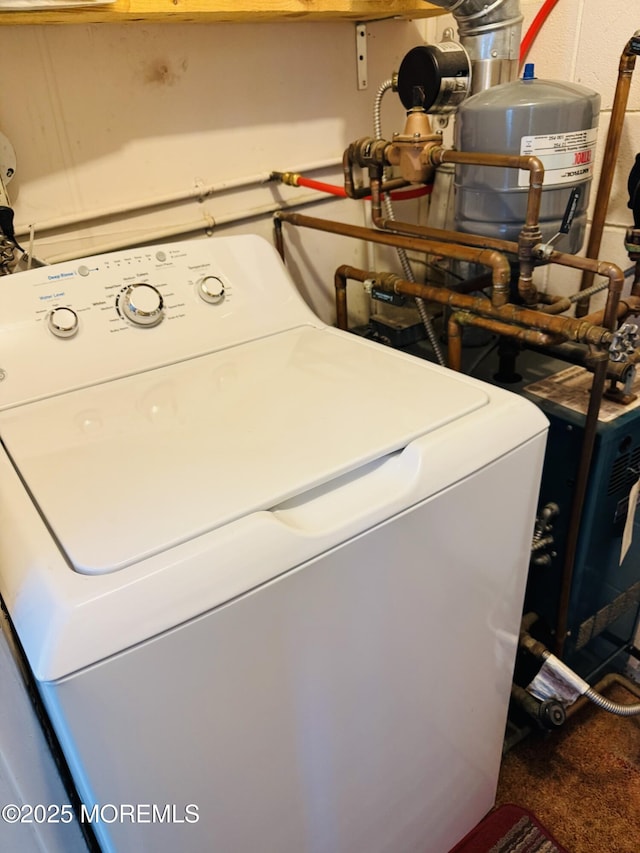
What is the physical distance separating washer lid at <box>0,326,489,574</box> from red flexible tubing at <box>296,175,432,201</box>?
427 mm

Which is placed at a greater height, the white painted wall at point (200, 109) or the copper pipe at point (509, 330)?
the white painted wall at point (200, 109)

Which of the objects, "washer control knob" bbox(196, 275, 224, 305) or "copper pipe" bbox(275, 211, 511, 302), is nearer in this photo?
"copper pipe" bbox(275, 211, 511, 302)

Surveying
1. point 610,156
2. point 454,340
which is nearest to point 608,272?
point 454,340

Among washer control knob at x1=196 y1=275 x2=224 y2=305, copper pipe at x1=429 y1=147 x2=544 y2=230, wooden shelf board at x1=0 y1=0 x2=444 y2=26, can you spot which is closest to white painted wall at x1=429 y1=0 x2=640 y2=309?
wooden shelf board at x1=0 y1=0 x2=444 y2=26

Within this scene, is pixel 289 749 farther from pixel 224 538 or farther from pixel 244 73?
pixel 244 73

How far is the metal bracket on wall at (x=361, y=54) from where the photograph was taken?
136 centimetres

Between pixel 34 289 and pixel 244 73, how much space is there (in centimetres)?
65

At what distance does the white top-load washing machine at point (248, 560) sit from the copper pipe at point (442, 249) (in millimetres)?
167

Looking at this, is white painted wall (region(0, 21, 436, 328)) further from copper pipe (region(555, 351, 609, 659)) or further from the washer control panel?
copper pipe (region(555, 351, 609, 659))

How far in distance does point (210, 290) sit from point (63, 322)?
244 mm

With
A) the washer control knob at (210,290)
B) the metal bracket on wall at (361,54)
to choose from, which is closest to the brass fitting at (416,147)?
the washer control knob at (210,290)

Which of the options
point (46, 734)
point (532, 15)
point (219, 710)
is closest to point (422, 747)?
point (219, 710)

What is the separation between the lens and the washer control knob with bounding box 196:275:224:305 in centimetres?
106

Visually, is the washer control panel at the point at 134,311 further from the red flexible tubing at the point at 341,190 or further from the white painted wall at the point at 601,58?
the white painted wall at the point at 601,58
